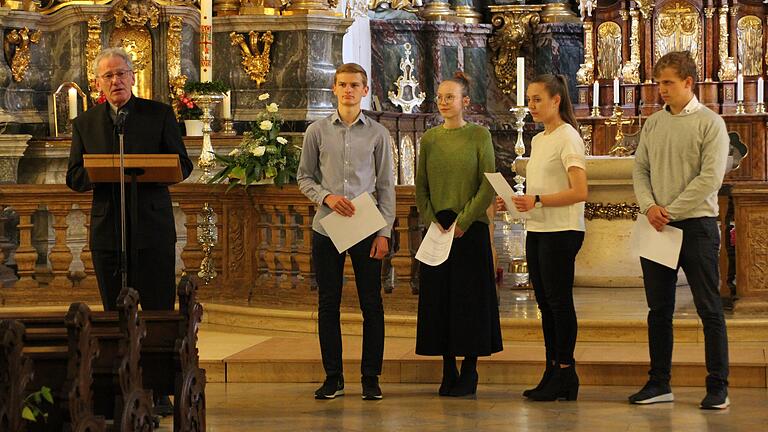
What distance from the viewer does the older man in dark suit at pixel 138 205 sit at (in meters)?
6.40

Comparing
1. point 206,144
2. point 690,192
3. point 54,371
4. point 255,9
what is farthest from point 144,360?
point 255,9

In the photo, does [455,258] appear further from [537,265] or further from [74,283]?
A: [74,283]

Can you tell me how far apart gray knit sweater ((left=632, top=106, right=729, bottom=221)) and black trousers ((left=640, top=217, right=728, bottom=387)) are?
0.08 metres

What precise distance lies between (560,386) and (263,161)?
10.7 feet

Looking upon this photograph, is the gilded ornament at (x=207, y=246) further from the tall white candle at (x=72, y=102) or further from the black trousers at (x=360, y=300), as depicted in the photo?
the tall white candle at (x=72, y=102)

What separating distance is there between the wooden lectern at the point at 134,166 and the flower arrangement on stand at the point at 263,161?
2.92m

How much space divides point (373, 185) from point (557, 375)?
1279mm

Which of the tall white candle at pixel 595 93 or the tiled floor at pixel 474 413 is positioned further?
the tall white candle at pixel 595 93

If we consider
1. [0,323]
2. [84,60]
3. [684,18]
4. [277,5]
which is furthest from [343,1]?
[0,323]

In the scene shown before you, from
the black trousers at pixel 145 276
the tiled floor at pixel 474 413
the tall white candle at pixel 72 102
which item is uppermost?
the tall white candle at pixel 72 102

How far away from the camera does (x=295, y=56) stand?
14.2 m

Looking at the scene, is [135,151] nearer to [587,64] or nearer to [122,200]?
[122,200]

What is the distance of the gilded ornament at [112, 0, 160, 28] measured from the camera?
44.9 feet

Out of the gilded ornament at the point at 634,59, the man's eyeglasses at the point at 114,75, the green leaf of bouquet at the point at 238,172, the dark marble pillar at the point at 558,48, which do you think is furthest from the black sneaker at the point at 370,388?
the gilded ornament at the point at 634,59
